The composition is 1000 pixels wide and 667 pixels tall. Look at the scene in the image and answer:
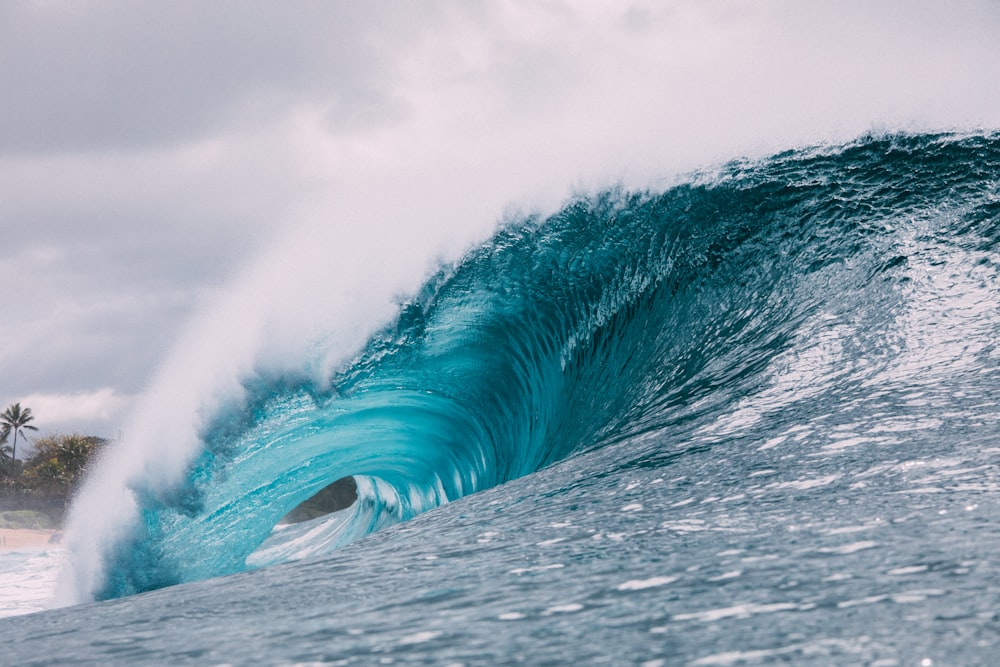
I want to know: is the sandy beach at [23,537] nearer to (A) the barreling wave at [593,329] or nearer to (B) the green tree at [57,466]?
(B) the green tree at [57,466]

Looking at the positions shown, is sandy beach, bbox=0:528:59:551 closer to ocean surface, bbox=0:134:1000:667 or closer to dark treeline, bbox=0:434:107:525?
dark treeline, bbox=0:434:107:525

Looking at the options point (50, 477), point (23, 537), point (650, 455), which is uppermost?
point (50, 477)

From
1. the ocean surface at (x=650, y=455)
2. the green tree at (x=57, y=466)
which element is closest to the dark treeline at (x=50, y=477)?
the green tree at (x=57, y=466)

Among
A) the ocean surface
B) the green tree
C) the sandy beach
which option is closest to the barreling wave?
the ocean surface

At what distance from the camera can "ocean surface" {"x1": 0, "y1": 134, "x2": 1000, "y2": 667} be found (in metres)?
1.47

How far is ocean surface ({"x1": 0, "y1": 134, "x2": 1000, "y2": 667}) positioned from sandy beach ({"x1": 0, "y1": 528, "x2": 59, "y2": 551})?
98.5 ft

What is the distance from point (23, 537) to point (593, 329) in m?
35.8

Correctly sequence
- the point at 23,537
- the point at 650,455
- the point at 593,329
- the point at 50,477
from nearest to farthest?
1. the point at 650,455
2. the point at 593,329
3. the point at 23,537
4. the point at 50,477

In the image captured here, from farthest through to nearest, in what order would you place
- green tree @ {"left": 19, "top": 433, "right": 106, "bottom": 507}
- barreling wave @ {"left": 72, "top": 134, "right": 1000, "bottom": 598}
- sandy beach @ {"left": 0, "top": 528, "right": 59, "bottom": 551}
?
green tree @ {"left": 19, "top": 433, "right": 106, "bottom": 507}
sandy beach @ {"left": 0, "top": 528, "right": 59, "bottom": 551}
barreling wave @ {"left": 72, "top": 134, "right": 1000, "bottom": 598}

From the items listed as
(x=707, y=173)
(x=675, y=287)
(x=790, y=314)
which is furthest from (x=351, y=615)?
(x=707, y=173)

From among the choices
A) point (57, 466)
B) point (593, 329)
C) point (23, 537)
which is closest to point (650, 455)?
point (593, 329)

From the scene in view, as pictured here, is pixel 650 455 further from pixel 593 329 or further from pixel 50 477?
pixel 50 477

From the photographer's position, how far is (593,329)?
228 inches

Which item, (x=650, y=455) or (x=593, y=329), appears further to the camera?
(x=593, y=329)
